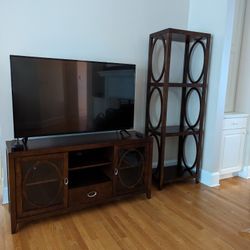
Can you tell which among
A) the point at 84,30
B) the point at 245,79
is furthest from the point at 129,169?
the point at 245,79

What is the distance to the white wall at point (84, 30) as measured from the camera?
7.46 feet

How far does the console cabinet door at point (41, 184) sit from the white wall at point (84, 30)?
0.59 m

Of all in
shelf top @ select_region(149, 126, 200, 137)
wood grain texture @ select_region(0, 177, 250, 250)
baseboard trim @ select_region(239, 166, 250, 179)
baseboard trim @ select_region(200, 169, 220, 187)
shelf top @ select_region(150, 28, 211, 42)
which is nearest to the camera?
wood grain texture @ select_region(0, 177, 250, 250)

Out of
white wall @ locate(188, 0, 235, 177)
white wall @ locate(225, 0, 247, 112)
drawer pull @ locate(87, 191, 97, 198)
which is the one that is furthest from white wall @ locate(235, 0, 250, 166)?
drawer pull @ locate(87, 191, 97, 198)

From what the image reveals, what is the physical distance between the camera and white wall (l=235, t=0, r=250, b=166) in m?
3.15

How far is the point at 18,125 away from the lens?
81.2 inches

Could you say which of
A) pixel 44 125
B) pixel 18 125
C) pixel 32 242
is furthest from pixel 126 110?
pixel 32 242

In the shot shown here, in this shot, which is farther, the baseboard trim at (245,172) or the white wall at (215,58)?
the baseboard trim at (245,172)

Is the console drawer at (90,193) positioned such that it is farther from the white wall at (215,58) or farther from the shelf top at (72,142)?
the white wall at (215,58)

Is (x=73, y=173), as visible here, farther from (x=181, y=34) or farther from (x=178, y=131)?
(x=181, y=34)

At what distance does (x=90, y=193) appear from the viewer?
7.59 ft

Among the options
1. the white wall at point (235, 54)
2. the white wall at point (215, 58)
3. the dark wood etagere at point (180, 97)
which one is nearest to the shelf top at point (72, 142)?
the dark wood etagere at point (180, 97)

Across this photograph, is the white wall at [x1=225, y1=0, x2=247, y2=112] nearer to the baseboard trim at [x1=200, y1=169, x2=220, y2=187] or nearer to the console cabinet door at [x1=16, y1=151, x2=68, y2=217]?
the baseboard trim at [x1=200, y1=169, x2=220, y2=187]

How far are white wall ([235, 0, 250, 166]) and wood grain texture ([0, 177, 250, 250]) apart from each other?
112 centimetres
